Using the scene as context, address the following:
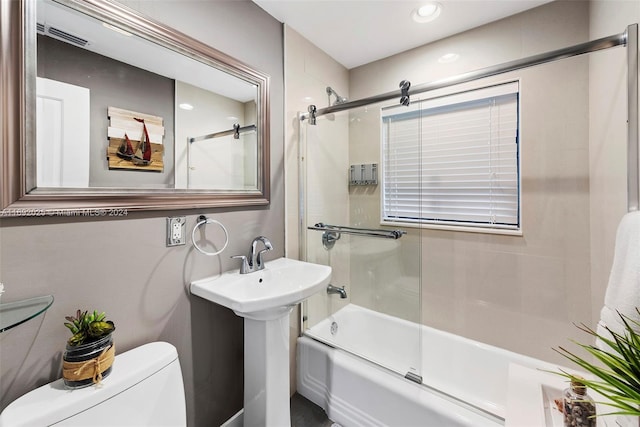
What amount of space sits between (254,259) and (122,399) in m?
0.76

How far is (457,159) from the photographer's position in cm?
190

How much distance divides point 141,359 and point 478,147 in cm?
217

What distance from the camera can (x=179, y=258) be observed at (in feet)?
4.05

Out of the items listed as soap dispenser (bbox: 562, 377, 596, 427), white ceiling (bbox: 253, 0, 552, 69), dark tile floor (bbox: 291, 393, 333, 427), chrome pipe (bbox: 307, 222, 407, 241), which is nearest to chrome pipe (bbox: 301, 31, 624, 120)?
white ceiling (bbox: 253, 0, 552, 69)

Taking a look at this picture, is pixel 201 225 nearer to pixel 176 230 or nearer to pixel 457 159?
pixel 176 230

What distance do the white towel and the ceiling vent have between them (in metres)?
1.93

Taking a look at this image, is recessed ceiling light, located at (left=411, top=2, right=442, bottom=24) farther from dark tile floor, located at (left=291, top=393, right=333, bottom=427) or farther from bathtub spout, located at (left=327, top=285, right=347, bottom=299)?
dark tile floor, located at (left=291, top=393, right=333, bottom=427)

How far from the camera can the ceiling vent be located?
2.85 feet

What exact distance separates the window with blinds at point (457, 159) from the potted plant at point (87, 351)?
1.53 m

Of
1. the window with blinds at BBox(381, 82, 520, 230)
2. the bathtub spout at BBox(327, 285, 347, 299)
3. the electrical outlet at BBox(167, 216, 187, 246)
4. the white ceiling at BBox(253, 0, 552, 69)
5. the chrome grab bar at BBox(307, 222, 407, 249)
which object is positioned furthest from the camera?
the bathtub spout at BBox(327, 285, 347, 299)

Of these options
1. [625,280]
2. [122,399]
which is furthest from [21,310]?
[625,280]

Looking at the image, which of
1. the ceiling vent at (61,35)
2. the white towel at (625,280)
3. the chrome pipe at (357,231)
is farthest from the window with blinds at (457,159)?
the ceiling vent at (61,35)

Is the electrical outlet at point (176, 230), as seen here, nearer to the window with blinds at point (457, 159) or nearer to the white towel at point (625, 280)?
the window with blinds at point (457, 159)

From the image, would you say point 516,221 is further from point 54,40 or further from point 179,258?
point 54,40
